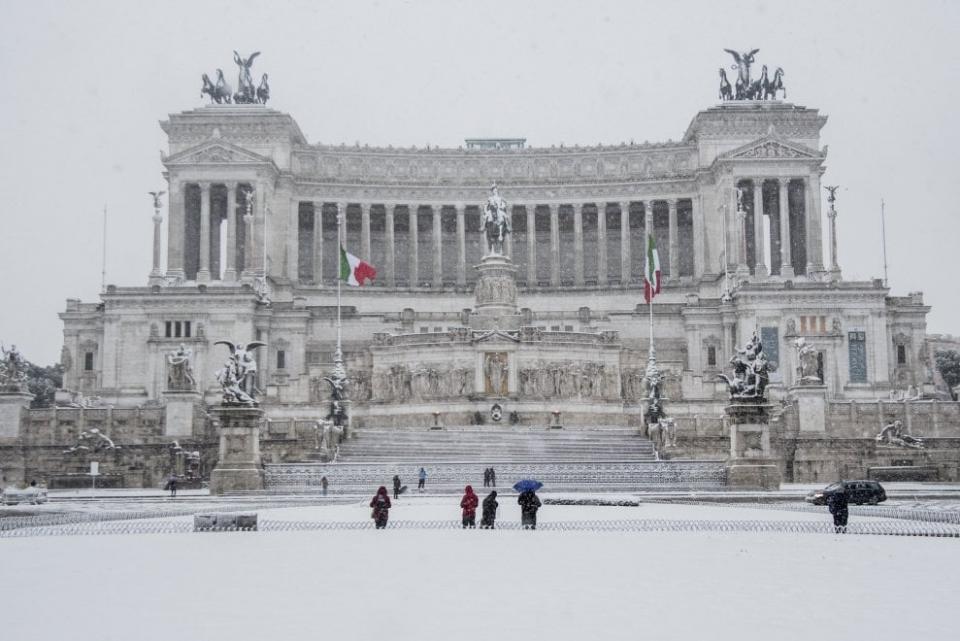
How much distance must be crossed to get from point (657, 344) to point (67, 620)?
83.2 meters

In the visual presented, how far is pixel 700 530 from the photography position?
3222cm

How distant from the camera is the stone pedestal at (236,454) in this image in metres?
52.0

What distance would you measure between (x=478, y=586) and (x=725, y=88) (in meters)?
103

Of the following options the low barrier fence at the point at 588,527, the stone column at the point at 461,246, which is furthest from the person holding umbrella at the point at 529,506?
the stone column at the point at 461,246

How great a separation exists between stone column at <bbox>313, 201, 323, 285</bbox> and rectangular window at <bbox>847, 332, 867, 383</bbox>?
156 feet

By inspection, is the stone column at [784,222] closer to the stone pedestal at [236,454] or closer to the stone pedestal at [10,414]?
the stone pedestal at [10,414]

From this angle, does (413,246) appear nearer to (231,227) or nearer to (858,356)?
(231,227)

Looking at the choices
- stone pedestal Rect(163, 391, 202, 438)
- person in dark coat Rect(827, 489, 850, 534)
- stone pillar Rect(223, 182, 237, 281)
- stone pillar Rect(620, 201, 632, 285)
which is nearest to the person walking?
stone pedestal Rect(163, 391, 202, 438)

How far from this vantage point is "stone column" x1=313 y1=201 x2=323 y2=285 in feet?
378

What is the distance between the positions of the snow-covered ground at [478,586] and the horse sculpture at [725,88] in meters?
93.0

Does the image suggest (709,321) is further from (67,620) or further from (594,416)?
(67,620)

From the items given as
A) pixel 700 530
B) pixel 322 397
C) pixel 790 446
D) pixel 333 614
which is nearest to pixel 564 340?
pixel 322 397

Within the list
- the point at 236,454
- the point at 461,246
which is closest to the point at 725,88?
the point at 461,246

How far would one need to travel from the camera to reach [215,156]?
110m
